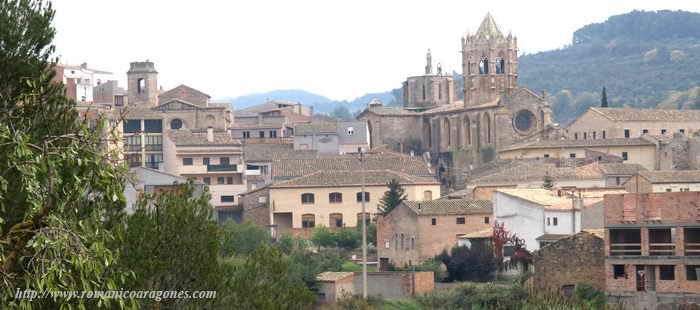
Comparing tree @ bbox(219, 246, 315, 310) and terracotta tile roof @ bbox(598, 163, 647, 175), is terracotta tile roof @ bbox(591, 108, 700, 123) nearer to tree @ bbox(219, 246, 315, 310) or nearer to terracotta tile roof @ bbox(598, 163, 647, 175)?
terracotta tile roof @ bbox(598, 163, 647, 175)

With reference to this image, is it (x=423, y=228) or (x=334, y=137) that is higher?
(x=334, y=137)

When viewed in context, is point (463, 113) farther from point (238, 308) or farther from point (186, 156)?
point (238, 308)

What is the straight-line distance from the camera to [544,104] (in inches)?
4272

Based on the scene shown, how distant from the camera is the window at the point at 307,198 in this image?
7731 cm

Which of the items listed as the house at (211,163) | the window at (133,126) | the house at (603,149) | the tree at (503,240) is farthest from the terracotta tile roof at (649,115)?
the tree at (503,240)

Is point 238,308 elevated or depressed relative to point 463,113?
depressed

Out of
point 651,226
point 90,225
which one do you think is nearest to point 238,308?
point 90,225

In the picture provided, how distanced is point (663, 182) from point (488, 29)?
46017mm

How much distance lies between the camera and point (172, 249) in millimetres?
26031

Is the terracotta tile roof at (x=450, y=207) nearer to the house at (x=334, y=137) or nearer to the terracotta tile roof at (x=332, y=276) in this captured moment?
the terracotta tile roof at (x=332, y=276)

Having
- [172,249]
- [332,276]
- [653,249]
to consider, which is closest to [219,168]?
[332,276]

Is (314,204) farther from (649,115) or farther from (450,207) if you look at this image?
(649,115)

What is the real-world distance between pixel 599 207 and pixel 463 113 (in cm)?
5429

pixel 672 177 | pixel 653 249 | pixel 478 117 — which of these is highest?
pixel 478 117
